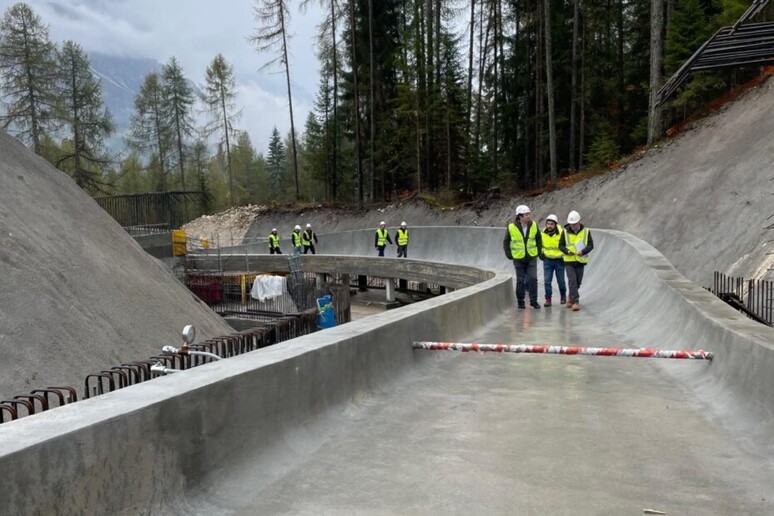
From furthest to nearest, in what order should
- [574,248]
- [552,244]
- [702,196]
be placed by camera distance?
[702,196] < [552,244] < [574,248]

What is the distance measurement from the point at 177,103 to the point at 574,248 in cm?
6586

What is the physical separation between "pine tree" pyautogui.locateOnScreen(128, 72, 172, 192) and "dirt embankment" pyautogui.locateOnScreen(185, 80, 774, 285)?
5106 centimetres

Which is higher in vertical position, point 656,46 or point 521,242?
point 656,46

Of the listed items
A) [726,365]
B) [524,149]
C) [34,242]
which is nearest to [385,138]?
[524,149]

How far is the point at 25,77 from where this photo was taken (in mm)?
45062

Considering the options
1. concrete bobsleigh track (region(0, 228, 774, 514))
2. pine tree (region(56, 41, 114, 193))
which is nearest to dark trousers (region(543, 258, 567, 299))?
concrete bobsleigh track (region(0, 228, 774, 514))

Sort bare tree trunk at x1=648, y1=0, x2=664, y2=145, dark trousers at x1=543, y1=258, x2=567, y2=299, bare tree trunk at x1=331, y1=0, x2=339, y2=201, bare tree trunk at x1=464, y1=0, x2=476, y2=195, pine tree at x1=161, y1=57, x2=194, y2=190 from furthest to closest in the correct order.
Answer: pine tree at x1=161, y1=57, x2=194, y2=190, bare tree trunk at x1=331, y1=0, x2=339, y2=201, bare tree trunk at x1=464, y1=0, x2=476, y2=195, bare tree trunk at x1=648, y1=0, x2=664, y2=145, dark trousers at x1=543, y1=258, x2=567, y2=299

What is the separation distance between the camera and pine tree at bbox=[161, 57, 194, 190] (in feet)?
228

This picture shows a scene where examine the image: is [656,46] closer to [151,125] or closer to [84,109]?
[84,109]

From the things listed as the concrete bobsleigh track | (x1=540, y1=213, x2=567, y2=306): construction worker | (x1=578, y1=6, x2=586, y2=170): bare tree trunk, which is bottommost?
the concrete bobsleigh track

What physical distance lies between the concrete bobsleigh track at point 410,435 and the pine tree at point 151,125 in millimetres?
69825

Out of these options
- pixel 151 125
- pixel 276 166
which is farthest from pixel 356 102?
pixel 276 166

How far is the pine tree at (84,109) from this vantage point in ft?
169

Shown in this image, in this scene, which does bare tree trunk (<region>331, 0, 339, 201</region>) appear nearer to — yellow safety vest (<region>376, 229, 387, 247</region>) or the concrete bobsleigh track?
yellow safety vest (<region>376, 229, 387, 247</region>)
